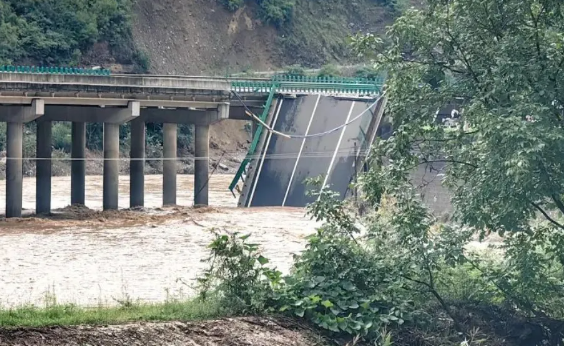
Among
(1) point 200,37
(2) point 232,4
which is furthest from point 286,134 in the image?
(2) point 232,4

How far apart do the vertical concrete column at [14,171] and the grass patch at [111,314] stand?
87.7 ft

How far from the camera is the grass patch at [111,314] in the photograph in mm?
17547

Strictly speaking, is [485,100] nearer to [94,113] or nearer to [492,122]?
[492,122]

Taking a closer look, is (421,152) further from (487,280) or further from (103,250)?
(103,250)

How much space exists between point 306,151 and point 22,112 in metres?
13.0

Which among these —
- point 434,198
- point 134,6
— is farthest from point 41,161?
point 134,6

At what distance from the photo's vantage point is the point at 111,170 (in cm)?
4891

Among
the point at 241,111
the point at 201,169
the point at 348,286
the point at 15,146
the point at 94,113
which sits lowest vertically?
the point at 348,286

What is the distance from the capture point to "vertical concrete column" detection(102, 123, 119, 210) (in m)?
48.6

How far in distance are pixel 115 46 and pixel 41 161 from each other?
152 ft

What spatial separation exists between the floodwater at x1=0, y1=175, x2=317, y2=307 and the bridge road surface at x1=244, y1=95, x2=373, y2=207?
1.55 m

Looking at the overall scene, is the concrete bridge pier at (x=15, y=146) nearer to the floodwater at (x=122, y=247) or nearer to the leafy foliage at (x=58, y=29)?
the floodwater at (x=122, y=247)

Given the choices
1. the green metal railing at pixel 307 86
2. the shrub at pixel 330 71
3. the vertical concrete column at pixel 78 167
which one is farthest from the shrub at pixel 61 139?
the shrub at pixel 330 71

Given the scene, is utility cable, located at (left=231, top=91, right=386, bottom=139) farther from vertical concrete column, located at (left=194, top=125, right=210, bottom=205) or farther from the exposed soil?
the exposed soil
